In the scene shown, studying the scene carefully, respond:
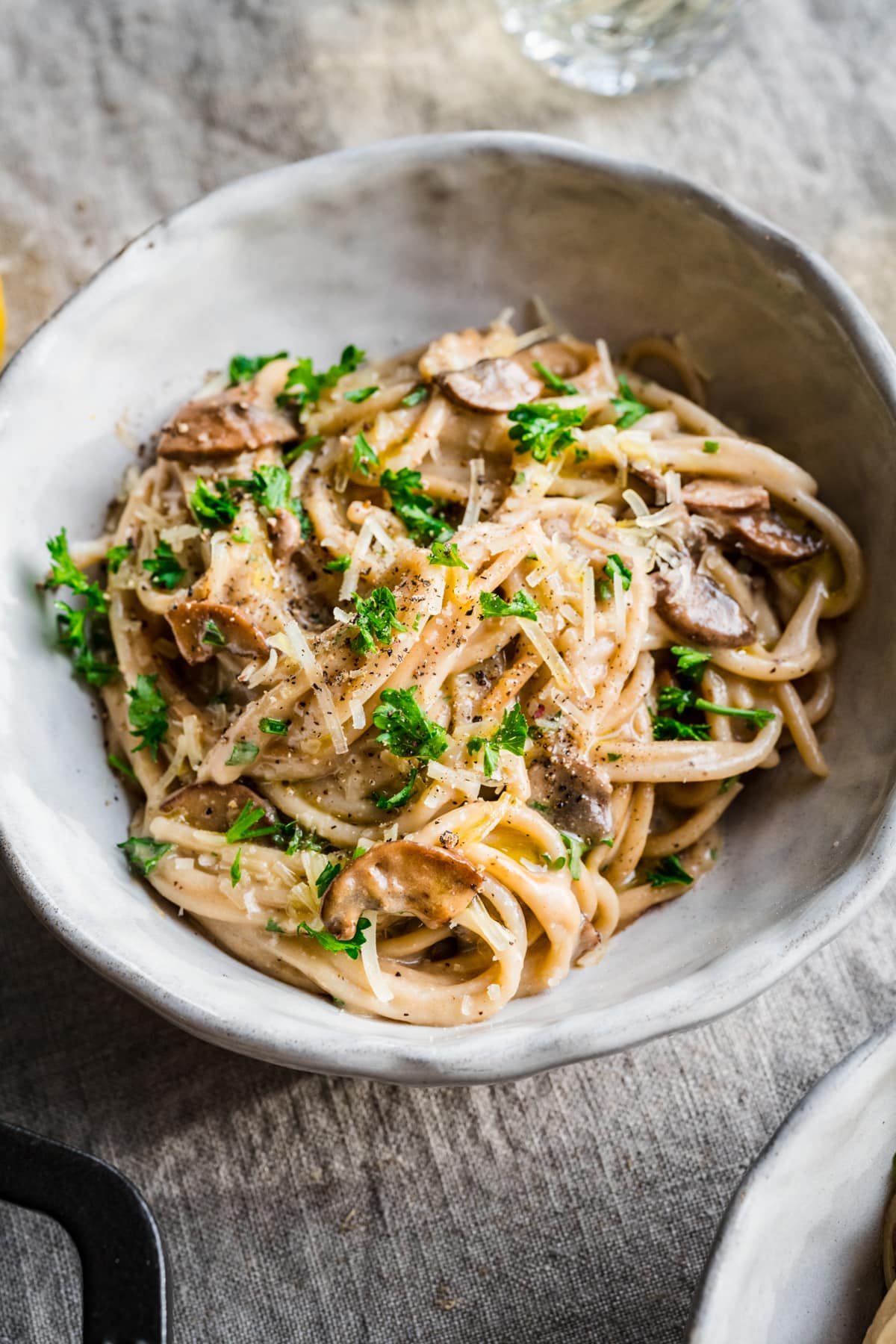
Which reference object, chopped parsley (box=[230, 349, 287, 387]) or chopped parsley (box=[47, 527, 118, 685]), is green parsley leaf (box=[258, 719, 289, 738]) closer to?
chopped parsley (box=[47, 527, 118, 685])

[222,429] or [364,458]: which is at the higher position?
[364,458]

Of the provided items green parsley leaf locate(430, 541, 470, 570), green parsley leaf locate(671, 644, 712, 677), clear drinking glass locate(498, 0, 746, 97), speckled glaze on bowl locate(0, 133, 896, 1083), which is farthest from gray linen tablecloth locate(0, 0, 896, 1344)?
clear drinking glass locate(498, 0, 746, 97)

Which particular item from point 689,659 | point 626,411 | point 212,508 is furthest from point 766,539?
point 212,508

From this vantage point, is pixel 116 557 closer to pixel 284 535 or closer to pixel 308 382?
pixel 284 535

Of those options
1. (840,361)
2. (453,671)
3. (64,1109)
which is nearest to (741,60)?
(840,361)

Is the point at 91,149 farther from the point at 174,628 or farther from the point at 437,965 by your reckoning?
the point at 437,965

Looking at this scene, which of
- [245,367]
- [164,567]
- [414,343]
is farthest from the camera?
[414,343]

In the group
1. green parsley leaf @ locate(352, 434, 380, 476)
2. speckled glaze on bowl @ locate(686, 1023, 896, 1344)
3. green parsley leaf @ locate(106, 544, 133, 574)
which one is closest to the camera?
speckled glaze on bowl @ locate(686, 1023, 896, 1344)
